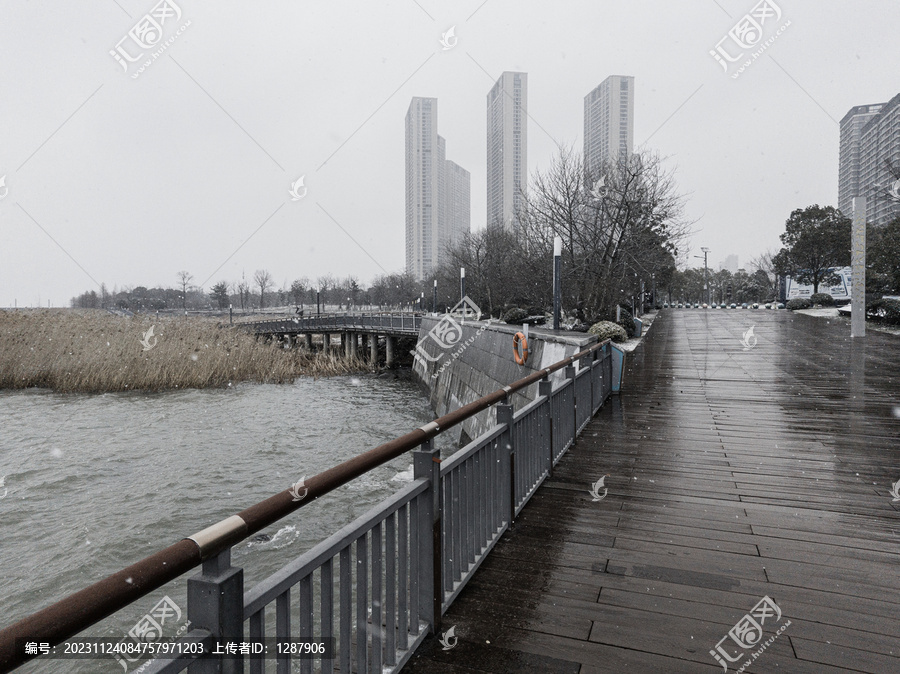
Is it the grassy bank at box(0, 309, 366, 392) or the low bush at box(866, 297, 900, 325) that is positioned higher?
the low bush at box(866, 297, 900, 325)

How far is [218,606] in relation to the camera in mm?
1367

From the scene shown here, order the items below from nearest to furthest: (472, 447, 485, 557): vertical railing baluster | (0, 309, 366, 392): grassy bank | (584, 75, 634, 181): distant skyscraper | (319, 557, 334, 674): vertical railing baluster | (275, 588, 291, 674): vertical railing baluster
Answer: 1. (275, 588, 291, 674): vertical railing baluster
2. (319, 557, 334, 674): vertical railing baluster
3. (472, 447, 485, 557): vertical railing baluster
4. (0, 309, 366, 392): grassy bank
5. (584, 75, 634, 181): distant skyscraper

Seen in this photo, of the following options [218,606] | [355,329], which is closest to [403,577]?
[218,606]

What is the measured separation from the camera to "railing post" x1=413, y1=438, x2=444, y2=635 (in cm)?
262

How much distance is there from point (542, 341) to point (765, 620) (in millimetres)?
8375

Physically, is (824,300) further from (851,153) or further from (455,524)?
(455,524)

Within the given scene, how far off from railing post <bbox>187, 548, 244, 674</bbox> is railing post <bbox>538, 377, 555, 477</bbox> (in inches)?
140

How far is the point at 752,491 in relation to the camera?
15.2ft

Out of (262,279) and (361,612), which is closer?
(361,612)

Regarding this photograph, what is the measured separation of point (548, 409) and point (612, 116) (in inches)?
1293

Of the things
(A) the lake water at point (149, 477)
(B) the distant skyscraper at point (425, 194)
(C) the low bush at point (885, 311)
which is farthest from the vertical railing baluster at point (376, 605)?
(B) the distant skyscraper at point (425, 194)

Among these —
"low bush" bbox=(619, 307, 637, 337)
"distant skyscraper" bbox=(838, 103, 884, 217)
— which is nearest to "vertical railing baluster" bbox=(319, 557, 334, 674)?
"low bush" bbox=(619, 307, 637, 337)

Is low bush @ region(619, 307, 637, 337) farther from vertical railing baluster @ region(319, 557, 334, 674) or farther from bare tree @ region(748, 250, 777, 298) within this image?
bare tree @ region(748, 250, 777, 298)

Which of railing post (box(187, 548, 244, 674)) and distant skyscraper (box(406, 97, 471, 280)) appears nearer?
railing post (box(187, 548, 244, 674))
